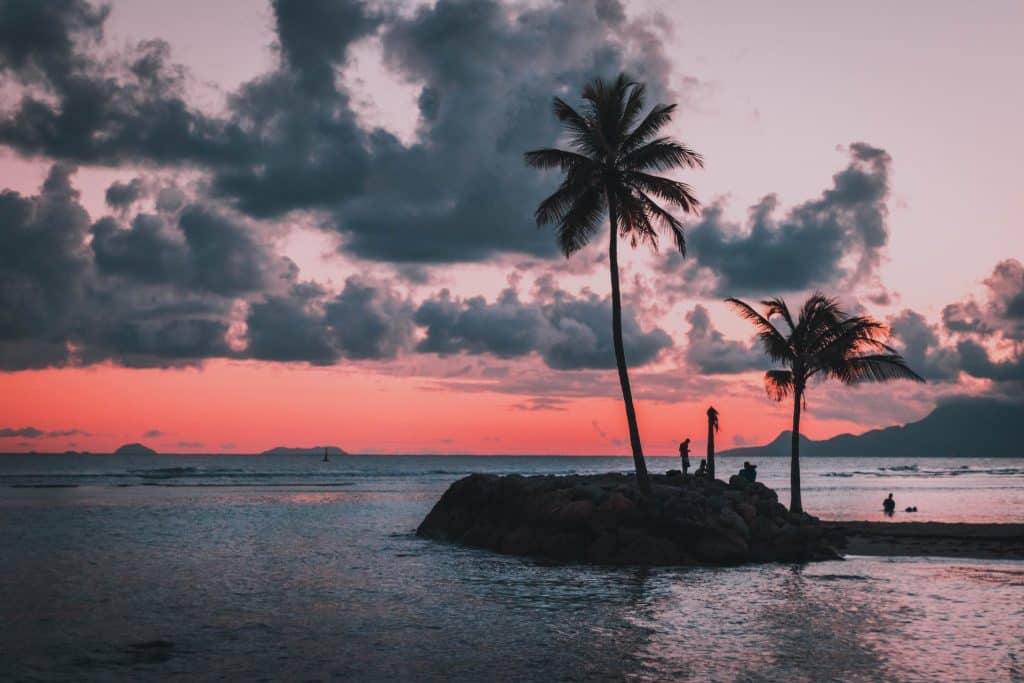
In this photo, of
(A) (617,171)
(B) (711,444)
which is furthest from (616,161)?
(B) (711,444)

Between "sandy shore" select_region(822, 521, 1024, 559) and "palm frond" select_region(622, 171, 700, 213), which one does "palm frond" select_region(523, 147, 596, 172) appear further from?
"sandy shore" select_region(822, 521, 1024, 559)

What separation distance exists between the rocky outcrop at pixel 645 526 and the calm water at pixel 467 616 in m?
1.67

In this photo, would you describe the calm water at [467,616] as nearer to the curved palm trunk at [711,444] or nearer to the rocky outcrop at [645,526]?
the rocky outcrop at [645,526]

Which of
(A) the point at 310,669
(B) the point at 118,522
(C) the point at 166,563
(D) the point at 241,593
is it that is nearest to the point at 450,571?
(D) the point at 241,593

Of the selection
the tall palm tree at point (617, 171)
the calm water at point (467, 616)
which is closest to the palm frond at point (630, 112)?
the tall palm tree at point (617, 171)

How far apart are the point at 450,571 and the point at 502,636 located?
10.4 metres

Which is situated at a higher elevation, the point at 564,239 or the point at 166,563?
the point at 564,239

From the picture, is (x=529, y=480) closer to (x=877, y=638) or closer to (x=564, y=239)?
(x=564, y=239)

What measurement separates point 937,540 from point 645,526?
13227mm

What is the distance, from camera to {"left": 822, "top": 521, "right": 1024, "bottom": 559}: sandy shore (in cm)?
3098

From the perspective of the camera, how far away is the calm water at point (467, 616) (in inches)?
567

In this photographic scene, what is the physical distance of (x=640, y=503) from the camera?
30969 millimetres

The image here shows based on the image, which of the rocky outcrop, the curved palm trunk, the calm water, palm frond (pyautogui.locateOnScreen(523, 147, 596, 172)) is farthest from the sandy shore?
palm frond (pyautogui.locateOnScreen(523, 147, 596, 172))

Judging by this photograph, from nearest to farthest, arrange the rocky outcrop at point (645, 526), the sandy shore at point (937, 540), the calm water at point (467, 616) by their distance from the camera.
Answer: the calm water at point (467, 616)
the rocky outcrop at point (645, 526)
the sandy shore at point (937, 540)
